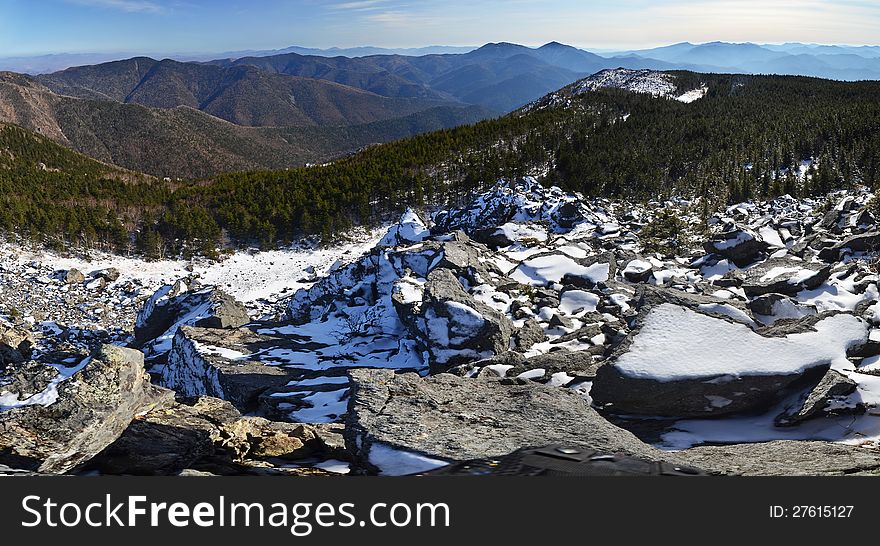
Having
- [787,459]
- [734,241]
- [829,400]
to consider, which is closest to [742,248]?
[734,241]

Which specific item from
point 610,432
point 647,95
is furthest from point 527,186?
point 647,95

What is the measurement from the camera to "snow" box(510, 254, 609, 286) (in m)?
20.0

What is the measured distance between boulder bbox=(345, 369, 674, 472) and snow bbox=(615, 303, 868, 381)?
2.02m

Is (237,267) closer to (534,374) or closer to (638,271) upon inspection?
(638,271)

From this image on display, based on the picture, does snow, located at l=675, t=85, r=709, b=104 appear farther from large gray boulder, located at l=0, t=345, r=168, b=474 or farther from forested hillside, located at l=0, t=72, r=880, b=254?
large gray boulder, located at l=0, t=345, r=168, b=474

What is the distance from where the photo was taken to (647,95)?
115 meters

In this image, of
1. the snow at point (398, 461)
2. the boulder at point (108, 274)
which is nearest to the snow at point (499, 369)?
the snow at point (398, 461)

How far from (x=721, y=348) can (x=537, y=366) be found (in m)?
4.28

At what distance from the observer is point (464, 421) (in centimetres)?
857

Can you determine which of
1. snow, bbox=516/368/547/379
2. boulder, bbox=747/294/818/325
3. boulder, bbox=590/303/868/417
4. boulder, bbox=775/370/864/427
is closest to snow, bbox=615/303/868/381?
boulder, bbox=590/303/868/417

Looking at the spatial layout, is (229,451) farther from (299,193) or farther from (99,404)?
(299,193)

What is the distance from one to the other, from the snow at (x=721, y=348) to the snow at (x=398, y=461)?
499 cm

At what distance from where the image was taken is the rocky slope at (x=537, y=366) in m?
8.09

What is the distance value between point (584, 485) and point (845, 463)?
14.3 feet
